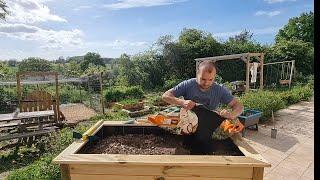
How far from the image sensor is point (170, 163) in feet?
5.40

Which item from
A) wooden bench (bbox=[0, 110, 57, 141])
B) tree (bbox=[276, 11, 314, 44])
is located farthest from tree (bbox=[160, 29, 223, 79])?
tree (bbox=[276, 11, 314, 44])

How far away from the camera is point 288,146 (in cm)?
509

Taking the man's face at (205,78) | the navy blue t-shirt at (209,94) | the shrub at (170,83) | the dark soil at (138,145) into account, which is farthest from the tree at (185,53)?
the man's face at (205,78)

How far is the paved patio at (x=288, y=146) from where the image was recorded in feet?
12.8

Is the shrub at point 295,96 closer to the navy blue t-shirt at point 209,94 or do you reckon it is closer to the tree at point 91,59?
the navy blue t-shirt at point 209,94

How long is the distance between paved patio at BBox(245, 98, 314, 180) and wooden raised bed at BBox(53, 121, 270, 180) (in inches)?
90.7

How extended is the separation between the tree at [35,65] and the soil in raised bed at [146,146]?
20789 millimetres

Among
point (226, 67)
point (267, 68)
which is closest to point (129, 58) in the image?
point (226, 67)

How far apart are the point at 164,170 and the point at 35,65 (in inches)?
877

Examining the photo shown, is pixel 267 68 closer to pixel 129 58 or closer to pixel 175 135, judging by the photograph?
pixel 129 58

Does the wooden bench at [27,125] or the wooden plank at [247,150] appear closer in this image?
the wooden plank at [247,150]

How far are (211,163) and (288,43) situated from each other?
16.0 m

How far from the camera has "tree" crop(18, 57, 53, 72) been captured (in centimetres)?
2164

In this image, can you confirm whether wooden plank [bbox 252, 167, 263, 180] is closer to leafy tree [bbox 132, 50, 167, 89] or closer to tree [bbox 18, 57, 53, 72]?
leafy tree [bbox 132, 50, 167, 89]
